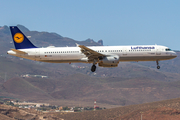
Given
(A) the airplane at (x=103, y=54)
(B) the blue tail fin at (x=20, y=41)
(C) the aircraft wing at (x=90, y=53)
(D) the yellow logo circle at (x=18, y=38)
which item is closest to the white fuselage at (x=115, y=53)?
(A) the airplane at (x=103, y=54)

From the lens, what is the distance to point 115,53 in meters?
59.7

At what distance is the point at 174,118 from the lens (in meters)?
110

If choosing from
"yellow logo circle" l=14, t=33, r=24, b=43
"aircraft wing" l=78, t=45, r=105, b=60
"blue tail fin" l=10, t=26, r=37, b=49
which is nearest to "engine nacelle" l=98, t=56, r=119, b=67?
"aircraft wing" l=78, t=45, r=105, b=60

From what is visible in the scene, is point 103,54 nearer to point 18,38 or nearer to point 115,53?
point 115,53

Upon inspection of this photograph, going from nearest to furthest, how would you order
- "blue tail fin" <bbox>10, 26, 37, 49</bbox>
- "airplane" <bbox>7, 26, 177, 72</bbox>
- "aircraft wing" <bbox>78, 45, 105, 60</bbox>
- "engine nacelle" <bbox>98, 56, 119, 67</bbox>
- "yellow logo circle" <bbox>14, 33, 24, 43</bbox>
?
"aircraft wing" <bbox>78, 45, 105, 60</bbox> < "engine nacelle" <bbox>98, 56, 119, 67</bbox> < "airplane" <bbox>7, 26, 177, 72</bbox> < "blue tail fin" <bbox>10, 26, 37, 49</bbox> < "yellow logo circle" <bbox>14, 33, 24, 43</bbox>

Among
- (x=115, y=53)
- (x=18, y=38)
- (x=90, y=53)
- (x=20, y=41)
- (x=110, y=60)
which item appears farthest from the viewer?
(x=18, y=38)

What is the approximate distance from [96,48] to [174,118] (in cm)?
6192

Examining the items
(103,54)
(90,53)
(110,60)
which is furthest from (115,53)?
(90,53)

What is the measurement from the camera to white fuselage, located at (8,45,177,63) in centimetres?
5969

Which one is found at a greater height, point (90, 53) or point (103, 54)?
point (90, 53)

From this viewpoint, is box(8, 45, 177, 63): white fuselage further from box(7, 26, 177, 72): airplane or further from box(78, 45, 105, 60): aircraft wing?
box(78, 45, 105, 60): aircraft wing

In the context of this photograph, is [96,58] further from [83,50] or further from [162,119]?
[162,119]

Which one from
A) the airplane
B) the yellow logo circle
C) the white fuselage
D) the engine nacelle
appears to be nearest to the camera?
the engine nacelle

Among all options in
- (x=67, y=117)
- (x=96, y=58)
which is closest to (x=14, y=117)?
(x=67, y=117)
